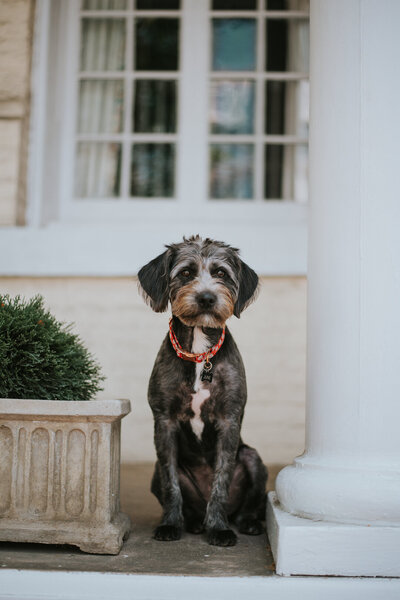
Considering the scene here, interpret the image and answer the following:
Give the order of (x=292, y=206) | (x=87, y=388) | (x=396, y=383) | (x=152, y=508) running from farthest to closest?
(x=292, y=206) → (x=152, y=508) → (x=87, y=388) → (x=396, y=383)

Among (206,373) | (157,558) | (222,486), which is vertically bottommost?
(157,558)

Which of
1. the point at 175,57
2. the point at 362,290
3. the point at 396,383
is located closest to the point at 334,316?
the point at 362,290

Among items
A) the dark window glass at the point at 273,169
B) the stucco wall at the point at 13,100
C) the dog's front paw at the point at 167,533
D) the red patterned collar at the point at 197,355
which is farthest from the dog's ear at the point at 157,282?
the dark window glass at the point at 273,169

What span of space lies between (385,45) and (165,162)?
2557 millimetres

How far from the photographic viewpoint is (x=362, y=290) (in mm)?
2535

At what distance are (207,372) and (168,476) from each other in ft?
1.59

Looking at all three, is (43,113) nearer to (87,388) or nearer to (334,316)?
(87,388)

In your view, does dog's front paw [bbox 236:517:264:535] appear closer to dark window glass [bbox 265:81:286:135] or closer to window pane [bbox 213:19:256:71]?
dark window glass [bbox 265:81:286:135]

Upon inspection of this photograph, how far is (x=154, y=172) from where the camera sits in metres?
4.92

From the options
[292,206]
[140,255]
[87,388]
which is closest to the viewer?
[87,388]

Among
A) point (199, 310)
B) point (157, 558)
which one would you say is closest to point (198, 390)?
point (199, 310)

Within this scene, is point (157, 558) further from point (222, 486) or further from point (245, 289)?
point (245, 289)

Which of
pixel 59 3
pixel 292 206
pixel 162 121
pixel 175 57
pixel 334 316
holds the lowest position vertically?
pixel 334 316

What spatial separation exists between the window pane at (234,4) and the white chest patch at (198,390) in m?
3.03
